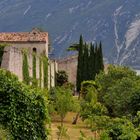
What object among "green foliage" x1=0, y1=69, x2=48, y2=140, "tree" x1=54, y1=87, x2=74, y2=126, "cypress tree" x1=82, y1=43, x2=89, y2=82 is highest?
"cypress tree" x1=82, y1=43, x2=89, y2=82

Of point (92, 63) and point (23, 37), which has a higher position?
point (23, 37)

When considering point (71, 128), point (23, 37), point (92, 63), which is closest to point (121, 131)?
point (71, 128)

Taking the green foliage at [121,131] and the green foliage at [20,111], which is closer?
the green foliage at [20,111]

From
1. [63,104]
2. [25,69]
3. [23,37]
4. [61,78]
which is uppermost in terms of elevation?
[23,37]

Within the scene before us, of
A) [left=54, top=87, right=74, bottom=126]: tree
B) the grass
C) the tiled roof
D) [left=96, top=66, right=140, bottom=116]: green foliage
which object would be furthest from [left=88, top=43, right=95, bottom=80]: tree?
[left=54, top=87, right=74, bottom=126]: tree

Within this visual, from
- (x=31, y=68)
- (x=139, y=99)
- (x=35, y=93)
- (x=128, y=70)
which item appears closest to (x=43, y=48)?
(x=128, y=70)

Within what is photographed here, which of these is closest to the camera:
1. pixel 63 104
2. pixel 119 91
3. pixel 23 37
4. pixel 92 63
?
pixel 63 104

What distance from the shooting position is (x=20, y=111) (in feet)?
88.8

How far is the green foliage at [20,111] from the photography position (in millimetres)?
26781

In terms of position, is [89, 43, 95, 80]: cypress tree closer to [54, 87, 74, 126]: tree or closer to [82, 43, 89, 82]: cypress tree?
[82, 43, 89, 82]: cypress tree

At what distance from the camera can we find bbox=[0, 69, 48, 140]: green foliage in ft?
87.9

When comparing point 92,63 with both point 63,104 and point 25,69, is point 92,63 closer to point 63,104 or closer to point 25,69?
point 63,104

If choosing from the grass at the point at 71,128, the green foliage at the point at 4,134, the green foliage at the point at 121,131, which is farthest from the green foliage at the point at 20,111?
the grass at the point at 71,128

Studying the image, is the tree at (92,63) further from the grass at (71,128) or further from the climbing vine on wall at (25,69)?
the climbing vine on wall at (25,69)
